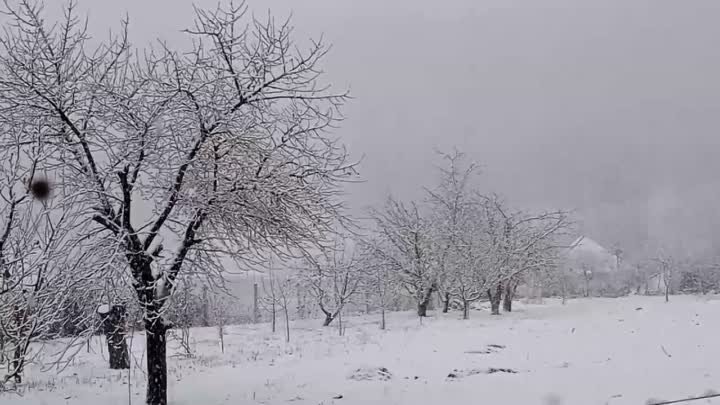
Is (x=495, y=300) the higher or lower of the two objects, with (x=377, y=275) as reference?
lower

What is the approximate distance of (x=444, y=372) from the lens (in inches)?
537

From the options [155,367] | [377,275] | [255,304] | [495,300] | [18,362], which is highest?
[377,275]

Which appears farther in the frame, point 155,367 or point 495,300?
point 495,300

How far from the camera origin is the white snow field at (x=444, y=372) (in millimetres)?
10711

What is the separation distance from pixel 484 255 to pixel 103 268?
98.7ft

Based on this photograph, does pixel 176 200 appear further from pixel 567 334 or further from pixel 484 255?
pixel 484 255

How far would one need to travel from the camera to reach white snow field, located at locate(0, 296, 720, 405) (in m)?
10.7

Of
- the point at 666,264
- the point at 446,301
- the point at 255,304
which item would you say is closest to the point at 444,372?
the point at 446,301

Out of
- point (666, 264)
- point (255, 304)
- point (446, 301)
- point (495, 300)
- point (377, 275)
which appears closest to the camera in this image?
point (377, 275)

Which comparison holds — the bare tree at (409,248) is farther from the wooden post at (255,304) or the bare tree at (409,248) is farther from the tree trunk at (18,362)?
the tree trunk at (18,362)

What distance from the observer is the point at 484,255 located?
119ft

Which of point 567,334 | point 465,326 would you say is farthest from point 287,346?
point 567,334

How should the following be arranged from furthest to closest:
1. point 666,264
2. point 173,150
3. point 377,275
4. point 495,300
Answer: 1. point 666,264
2. point 495,300
3. point 377,275
4. point 173,150

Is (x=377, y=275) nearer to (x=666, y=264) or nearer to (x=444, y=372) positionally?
(x=444, y=372)
